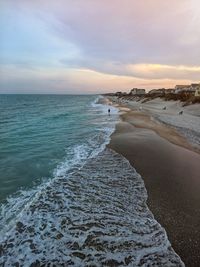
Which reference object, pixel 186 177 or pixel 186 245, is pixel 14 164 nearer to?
pixel 186 177

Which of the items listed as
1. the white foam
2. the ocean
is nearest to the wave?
the ocean

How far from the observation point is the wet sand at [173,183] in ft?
17.5

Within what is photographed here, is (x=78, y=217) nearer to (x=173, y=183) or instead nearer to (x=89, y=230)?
(x=89, y=230)

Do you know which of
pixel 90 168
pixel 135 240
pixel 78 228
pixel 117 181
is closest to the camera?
pixel 135 240

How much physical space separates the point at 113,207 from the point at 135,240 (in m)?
1.61

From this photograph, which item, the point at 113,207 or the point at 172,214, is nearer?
the point at 172,214

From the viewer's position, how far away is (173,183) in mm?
8383

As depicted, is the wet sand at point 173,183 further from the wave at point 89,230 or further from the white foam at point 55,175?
the white foam at point 55,175

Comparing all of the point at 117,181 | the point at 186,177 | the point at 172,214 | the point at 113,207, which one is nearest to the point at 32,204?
the point at 113,207

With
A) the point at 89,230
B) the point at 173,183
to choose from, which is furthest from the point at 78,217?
the point at 173,183

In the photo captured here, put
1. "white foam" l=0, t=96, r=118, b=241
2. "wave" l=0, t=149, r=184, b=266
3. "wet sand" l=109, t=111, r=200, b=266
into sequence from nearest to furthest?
"wave" l=0, t=149, r=184, b=266 < "wet sand" l=109, t=111, r=200, b=266 < "white foam" l=0, t=96, r=118, b=241

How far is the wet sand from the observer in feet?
17.5

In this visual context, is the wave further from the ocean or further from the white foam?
the white foam

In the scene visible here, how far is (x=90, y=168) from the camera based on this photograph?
10.4m
